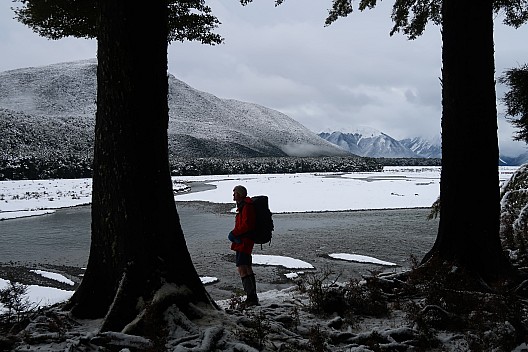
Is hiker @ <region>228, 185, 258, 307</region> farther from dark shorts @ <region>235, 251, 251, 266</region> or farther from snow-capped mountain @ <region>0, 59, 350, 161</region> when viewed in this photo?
snow-capped mountain @ <region>0, 59, 350, 161</region>

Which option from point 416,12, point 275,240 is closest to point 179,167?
point 275,240

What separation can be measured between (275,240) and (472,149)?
10.1 metres

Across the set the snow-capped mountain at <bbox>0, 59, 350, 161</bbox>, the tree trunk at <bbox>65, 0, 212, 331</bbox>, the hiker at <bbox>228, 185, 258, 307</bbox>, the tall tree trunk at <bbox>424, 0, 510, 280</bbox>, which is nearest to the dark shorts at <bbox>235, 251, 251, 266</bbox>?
the hiker at <bbox>228, 185, 258, 307</bbox>

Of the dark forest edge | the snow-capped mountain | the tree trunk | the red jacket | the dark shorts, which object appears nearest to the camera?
the tree trunk

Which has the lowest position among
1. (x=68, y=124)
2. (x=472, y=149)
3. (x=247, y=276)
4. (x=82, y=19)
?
(x=247, y=276)

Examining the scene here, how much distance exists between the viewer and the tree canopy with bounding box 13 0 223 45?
5.95 meters

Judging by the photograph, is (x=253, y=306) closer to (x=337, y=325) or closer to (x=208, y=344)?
(x=337, y=325)

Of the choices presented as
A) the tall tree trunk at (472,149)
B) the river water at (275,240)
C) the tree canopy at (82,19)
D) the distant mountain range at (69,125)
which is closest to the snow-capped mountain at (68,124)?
the distant mountain range at (69,125)

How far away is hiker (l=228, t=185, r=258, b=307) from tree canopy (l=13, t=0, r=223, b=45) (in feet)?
9.17

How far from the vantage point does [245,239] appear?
5691 millimetres

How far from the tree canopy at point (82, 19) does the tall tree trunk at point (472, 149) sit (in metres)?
3.50

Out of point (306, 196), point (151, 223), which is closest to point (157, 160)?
point (151, 223)

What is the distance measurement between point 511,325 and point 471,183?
76.1 inches

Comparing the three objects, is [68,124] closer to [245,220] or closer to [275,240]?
[275,240]
